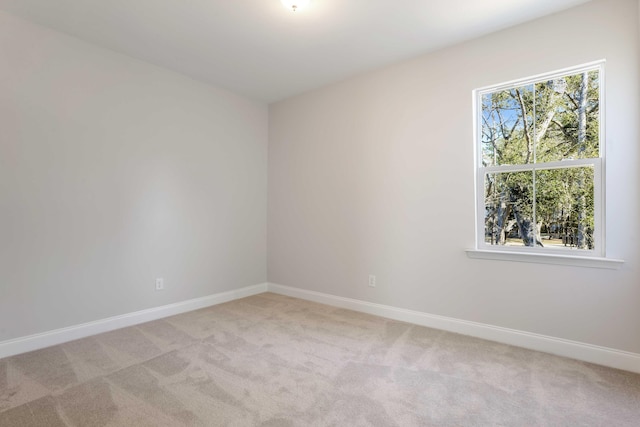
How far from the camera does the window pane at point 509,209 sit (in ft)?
8.72

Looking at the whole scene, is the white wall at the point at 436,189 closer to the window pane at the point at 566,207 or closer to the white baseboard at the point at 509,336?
the white baseboard at the point at 509,336

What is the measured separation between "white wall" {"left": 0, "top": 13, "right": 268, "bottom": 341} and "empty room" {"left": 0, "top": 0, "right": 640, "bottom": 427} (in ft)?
0.06

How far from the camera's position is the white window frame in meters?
2.32

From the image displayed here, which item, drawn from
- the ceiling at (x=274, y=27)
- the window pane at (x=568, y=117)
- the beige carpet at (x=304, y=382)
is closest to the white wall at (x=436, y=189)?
the window pane at (x=568, y=117)

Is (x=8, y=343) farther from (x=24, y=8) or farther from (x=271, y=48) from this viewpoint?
(x=271, y=48)

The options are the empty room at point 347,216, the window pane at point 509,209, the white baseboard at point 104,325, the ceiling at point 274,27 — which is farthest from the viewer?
the window pane at point 509,209

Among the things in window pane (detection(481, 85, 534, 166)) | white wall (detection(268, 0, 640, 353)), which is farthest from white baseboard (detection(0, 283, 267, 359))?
window pane (detection(481, 85, 534, 166))

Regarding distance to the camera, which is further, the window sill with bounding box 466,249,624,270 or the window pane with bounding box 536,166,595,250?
the window pane with bounding box 536,166,595,250

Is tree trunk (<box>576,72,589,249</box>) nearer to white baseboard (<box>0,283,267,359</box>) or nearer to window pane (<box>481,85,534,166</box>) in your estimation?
window pane (<box>481,85,534,166</box>)

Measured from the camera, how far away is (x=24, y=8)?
2.37 meters

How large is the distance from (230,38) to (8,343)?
10.0 feet

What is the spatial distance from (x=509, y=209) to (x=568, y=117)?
845 mm

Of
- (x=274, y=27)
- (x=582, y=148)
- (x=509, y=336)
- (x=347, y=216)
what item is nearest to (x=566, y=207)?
(x=582, y=148)

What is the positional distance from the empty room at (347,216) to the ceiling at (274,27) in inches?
0.9
